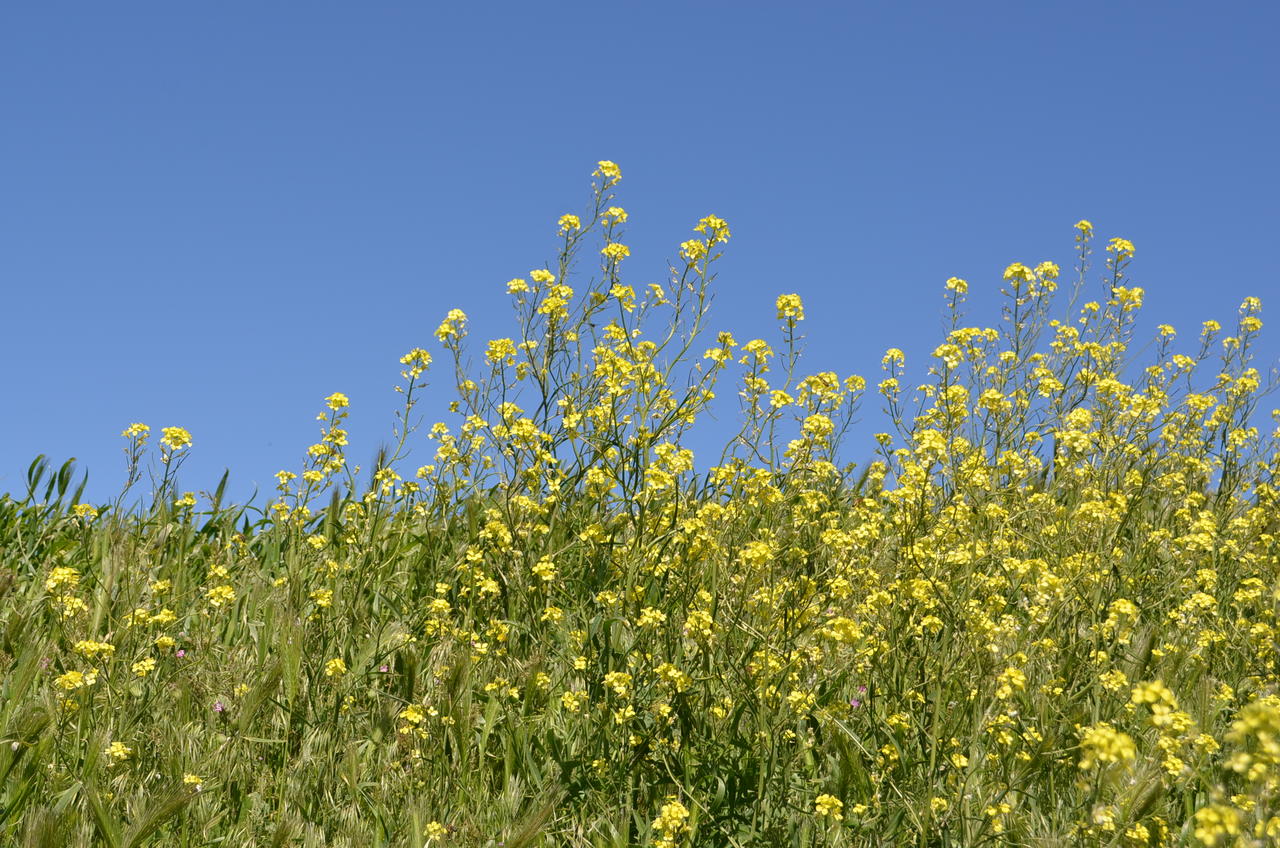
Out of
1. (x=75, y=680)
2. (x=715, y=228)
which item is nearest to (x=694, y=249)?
(x=715, y=228)

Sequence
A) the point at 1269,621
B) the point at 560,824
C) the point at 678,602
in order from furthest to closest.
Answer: the point at 1269,621, the point at 678,602, the point at 560,824

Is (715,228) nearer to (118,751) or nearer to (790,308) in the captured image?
(790,308)

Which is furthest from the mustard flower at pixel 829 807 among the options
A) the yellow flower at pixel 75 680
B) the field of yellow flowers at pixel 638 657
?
the yellow flower at pixel 75 680

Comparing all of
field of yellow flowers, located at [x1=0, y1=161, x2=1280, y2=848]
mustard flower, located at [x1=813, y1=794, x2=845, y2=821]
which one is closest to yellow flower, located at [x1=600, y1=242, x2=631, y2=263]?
field of yellow flowers, located at [x1=0, y1=161, x2=1280, y2=848]

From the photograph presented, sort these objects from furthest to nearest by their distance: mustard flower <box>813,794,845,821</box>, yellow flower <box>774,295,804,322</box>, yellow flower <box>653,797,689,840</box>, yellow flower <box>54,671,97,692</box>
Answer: yellow flower <box>774,295,804,322</box>
yellow flower <box>54,671,97,692</box>
mustard flower <box>813,794,845,821</box>
yellow flower <box>653,797,689,840</box>

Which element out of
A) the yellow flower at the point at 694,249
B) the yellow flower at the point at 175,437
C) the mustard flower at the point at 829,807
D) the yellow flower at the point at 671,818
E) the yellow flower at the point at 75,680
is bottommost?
the yellow flower at the point at 671,818

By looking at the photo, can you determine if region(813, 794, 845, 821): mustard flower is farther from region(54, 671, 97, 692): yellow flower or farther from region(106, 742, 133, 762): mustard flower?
region(54, 671, 97, 692): yellow flower

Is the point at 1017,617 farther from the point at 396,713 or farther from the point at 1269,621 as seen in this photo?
the point at 396,713

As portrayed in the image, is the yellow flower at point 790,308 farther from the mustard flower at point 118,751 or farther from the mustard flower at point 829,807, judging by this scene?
the mustard flower at point 118,751

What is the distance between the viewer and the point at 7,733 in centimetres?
360

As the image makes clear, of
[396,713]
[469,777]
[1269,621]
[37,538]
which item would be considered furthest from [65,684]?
[1269,621]

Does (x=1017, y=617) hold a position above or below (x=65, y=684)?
above

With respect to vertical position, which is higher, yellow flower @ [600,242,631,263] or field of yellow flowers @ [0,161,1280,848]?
yellow flower @ [600,242,631,263]

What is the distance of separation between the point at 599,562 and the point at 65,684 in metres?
1.86
